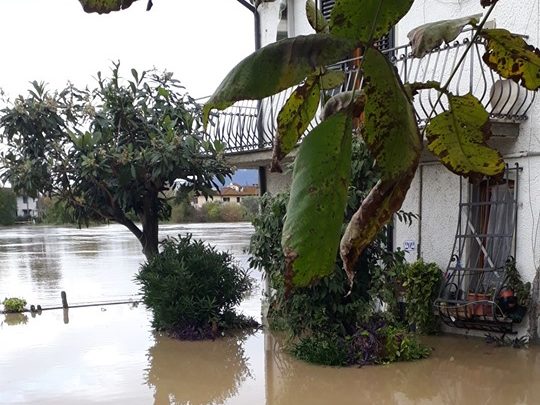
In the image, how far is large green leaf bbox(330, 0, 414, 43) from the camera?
385mm

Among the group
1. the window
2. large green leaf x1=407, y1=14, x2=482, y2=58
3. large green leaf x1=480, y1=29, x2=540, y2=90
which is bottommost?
large green leaf x1=480, y1=29, x2=540, y2=90

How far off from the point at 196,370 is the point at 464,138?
5.35 m

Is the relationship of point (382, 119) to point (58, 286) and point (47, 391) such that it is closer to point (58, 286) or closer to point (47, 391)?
point (47, 391)

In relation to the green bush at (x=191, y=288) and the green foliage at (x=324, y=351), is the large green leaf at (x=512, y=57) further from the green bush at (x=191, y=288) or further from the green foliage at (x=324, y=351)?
the green bush at (x=191, y=288)

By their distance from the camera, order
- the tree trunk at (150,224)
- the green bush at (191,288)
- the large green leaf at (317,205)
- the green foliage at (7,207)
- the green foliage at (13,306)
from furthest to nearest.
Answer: the green foliage at (7,207) < the green foliage at (13,306) < the tree trunk at (150,224) < the green bush at (191,288) < the large green leaf at (317,205)

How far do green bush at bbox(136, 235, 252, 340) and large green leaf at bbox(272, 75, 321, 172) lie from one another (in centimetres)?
604

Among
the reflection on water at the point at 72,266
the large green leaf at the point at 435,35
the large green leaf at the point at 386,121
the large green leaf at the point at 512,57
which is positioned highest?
the large green leaf at the point at 435,35

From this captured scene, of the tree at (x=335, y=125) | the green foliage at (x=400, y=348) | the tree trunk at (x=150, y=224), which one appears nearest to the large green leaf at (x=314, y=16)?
the tree at (x=335, y=125)

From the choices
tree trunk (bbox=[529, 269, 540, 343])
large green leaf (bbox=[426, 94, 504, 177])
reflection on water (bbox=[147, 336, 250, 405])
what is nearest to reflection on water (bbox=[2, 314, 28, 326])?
→ reflection on water (bbox=[147, 336, 250, 405])

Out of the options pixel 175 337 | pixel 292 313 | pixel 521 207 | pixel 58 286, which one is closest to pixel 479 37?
pixel 292 313

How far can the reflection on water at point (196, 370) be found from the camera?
5.02 m

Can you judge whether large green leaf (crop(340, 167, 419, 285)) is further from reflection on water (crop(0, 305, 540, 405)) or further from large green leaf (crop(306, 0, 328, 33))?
reflection on water (crop(0, 305, 540, 405))

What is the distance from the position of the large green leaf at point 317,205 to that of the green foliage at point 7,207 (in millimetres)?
23230

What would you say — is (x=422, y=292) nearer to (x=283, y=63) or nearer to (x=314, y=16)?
(x=314, y=16)
